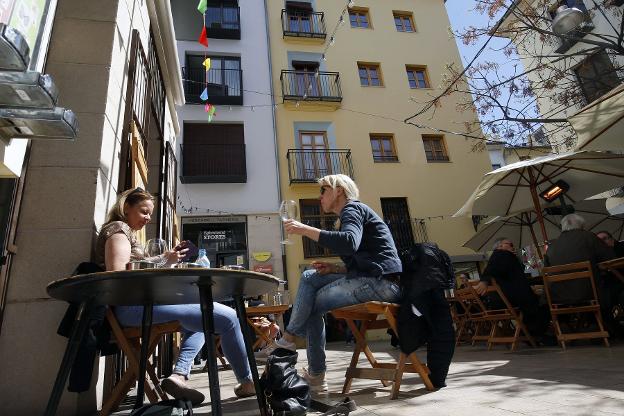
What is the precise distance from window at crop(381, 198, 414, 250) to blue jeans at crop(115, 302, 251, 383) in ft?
35.3

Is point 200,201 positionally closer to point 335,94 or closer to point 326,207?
point 335,94

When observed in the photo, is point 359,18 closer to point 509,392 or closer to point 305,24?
point 305,24

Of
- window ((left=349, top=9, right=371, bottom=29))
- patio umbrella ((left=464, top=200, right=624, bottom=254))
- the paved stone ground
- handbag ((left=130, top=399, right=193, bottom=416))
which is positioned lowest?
the paved stone ground

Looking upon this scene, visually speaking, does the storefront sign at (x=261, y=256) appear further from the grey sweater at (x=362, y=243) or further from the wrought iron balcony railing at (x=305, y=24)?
the grey sweater at (x=362, y=243)

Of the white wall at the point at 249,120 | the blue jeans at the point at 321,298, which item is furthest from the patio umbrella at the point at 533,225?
the white wall at the point at 249,120

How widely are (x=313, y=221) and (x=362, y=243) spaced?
9.61 metres

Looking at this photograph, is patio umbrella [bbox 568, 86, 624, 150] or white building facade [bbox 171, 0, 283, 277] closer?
patio umbrella [bbox 568, 86, 624, 150]

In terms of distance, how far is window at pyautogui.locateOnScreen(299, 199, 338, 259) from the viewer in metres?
12.0

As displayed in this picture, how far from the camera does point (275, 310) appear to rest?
4.59m

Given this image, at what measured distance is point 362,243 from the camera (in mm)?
2580

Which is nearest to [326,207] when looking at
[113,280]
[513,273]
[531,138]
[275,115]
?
[113,280]

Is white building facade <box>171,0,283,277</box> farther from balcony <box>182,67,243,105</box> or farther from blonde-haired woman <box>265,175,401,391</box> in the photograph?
blonde-haired woman <box>265,175,401,391</box>

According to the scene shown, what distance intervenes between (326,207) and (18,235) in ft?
6.46

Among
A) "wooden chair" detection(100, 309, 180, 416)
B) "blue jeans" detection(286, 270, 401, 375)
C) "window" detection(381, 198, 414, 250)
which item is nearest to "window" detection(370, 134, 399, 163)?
"window" detection(381, 198, 414, 250)
